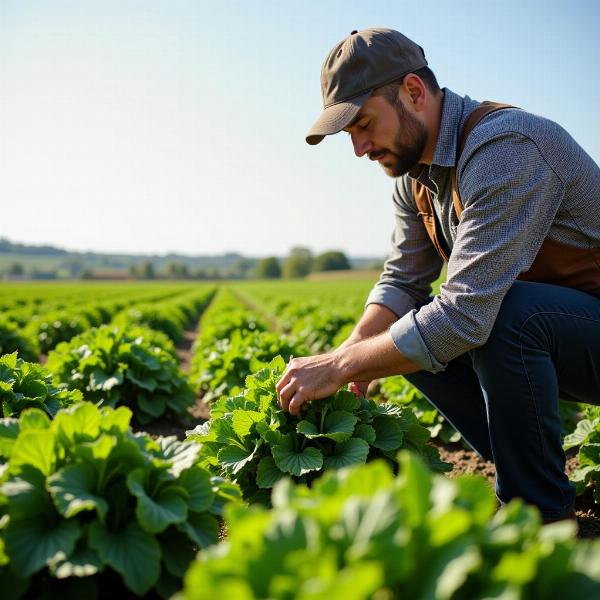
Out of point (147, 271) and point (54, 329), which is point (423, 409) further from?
point (147, 271)

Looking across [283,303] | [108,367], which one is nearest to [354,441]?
[108,367]

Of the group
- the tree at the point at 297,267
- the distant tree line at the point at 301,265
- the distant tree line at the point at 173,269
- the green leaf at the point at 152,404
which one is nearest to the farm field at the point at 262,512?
the green leaf at the point at 152,404

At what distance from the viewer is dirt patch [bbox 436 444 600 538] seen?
3242 mm

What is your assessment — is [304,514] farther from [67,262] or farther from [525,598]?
[67,262]

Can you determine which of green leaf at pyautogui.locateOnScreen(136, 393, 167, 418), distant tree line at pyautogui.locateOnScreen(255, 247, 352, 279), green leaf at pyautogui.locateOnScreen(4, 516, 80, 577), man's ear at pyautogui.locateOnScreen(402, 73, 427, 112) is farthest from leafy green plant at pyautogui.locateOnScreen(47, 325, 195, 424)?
distant tree line at pyautogui.locateOnScreen(255, 247, 352, 279)

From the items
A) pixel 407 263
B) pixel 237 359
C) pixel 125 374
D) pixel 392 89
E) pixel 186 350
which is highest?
pixel 392 89

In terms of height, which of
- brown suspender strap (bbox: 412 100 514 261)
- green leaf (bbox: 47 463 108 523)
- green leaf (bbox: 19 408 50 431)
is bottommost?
green leaf (bbox: 47 463 108 523)

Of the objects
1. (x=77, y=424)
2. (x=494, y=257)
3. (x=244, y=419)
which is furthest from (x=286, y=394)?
(x=494, y=257)

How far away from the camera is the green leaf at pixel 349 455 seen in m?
2.73

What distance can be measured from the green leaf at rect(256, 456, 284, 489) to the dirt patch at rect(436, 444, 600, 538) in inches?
64.7

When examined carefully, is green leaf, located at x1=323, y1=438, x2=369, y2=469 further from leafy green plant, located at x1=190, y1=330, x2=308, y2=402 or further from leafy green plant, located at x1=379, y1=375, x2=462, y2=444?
leafy green plant, located at x1=190, y1=330, x2=308, y2=402

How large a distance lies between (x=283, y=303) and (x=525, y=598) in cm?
2060

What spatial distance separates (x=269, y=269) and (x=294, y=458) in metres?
126

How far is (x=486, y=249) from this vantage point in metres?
2.64
